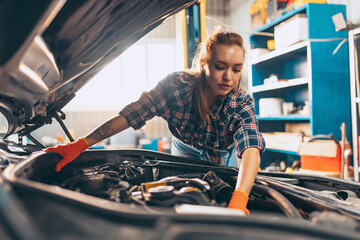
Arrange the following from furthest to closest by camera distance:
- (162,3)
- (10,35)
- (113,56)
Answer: (113,56)
(162,3)
(10,35)

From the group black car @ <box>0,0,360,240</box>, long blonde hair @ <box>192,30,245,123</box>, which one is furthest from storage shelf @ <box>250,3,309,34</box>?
black car @ <box>0,0,360,240</box>

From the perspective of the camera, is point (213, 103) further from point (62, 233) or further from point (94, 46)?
point (62, 233)

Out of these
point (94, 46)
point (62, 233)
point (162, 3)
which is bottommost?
point (62, 233)

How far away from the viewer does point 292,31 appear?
128 inches

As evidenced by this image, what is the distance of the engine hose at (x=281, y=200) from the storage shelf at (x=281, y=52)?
101 inches

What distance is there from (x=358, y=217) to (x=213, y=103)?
3.16ft

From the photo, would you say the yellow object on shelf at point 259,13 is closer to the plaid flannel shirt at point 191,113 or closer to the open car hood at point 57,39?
the plaid flannel shirt at point 191,113

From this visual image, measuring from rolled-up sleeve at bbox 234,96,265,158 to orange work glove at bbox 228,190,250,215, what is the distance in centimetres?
32

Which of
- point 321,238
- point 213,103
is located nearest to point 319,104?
point 213,103

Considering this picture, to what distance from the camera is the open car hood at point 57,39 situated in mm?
553

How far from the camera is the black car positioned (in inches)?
15.3

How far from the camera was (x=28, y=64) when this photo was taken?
0.63 meters

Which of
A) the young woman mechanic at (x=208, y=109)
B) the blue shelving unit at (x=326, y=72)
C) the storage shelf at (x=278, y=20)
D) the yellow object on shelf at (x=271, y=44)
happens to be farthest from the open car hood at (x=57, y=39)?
the yellow object on shelf at (x=271, y=44)

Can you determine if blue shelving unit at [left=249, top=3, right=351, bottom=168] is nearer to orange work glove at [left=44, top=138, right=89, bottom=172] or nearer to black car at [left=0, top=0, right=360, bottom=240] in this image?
black car at [left=0, top=0, right=360, bottom=240]
